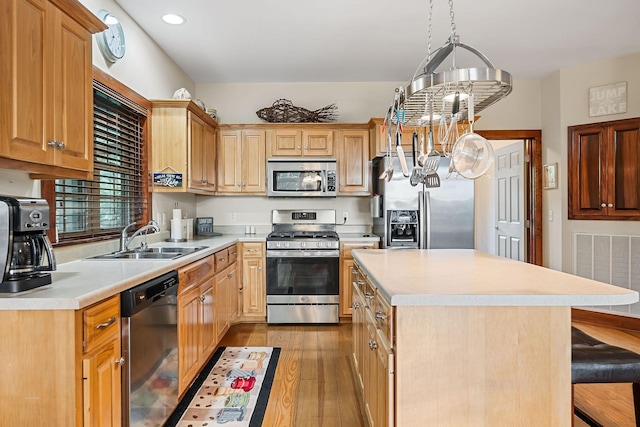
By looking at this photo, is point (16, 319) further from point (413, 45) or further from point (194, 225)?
point (413, 45)

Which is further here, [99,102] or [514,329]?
[99,102]

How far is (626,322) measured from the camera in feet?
11.8

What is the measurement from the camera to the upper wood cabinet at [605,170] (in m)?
3.58

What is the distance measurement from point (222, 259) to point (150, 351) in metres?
1.42

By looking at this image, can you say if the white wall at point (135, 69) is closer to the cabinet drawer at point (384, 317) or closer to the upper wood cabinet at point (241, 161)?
the upper wood cabinet at point (241, 161)

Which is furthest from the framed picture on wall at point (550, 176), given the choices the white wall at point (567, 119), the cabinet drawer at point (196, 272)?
the cabinet drawer at point (196, 272)

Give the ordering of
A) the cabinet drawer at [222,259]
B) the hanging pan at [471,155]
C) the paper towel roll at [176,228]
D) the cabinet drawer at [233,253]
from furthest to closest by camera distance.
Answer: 1. the cabinet drawer at [233,253]
2. the paper towel roll at [176,228]
3. the cabinet drawer at [222,259]
4. the hanging pan at [471,155]

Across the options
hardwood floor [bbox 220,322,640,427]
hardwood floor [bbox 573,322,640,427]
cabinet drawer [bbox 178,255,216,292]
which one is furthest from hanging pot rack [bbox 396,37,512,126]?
hardwood floor [bbox 573,322,640,427]

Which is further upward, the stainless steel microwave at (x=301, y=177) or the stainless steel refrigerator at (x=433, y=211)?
the stainless steel microwave at (x=301, y=177)

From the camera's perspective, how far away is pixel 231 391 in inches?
96.2

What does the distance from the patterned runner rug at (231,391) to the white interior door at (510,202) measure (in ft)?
10.4

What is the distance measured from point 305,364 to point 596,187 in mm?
3416

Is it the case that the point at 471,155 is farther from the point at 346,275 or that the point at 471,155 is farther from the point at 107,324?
the point at 346,275

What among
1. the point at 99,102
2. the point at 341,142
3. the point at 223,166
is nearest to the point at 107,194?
the point at 99,102
